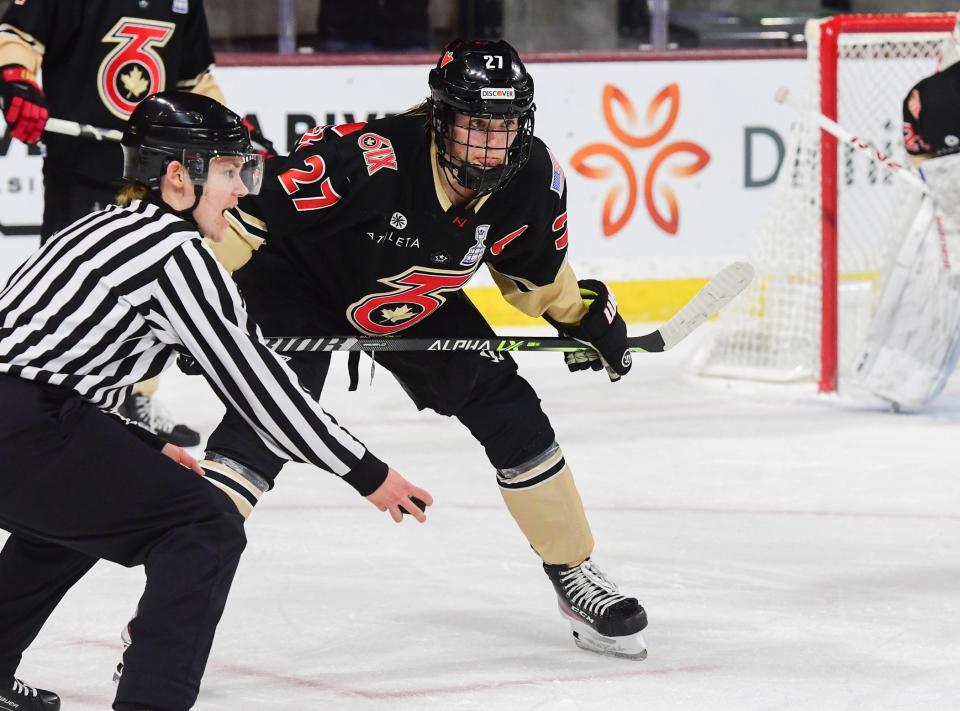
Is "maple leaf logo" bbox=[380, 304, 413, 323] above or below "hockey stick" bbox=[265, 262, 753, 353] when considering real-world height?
above

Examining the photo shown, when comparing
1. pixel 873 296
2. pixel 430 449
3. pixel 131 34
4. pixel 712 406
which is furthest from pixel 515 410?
pixel 873 296

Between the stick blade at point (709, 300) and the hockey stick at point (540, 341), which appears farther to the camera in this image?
the stick blade at point (709, 300)

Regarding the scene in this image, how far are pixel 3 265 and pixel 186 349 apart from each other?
132 inches

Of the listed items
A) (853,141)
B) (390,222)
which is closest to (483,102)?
(390,222)

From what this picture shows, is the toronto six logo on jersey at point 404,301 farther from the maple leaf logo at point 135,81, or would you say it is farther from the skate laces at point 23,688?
the maple leaf logo at point 135,81

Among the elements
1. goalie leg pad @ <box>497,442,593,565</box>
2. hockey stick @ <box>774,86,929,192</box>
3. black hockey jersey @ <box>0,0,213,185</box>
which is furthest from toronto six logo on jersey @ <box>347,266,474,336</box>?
hockey stick @ <box>774,86,929,192</box>

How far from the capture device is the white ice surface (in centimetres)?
209

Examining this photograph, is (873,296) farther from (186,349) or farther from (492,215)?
(186,349)

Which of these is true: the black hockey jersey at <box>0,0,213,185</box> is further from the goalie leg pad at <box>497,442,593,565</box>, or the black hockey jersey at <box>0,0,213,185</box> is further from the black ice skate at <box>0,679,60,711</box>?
the black ice skate at <box>0,679,60,711</box>

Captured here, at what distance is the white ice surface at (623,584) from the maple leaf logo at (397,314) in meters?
0.44

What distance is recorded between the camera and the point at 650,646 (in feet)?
7.48

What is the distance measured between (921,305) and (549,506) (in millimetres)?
2326

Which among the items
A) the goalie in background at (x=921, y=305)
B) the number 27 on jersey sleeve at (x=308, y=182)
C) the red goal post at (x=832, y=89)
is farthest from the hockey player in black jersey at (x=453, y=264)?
the red goal post at (x=832, y=89)

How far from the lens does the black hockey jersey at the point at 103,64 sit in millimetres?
3617
